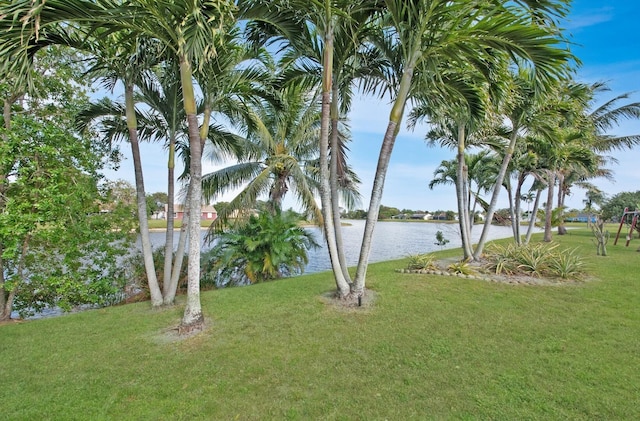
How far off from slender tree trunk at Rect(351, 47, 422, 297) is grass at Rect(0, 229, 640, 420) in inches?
32.3

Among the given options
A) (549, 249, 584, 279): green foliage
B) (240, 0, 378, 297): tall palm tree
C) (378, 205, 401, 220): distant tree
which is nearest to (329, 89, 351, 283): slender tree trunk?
(240, 0, 378, 297): tall palm tree

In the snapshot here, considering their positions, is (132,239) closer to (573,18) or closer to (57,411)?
(57,411)

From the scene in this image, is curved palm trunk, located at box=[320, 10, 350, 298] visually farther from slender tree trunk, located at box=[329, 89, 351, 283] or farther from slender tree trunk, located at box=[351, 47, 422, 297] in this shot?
slender tree trunk, located at box=[351, 47, 422, 297]

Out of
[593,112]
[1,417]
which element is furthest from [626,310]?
[593,112]

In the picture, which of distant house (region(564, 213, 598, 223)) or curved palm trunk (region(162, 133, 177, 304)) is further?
distant house (region(564, 213, 598, 223))

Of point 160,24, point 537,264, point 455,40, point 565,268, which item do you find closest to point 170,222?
point 160,24

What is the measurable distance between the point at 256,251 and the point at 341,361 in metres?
6.42

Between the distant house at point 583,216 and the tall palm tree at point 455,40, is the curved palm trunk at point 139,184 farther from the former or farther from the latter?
the distant house at point 583,216

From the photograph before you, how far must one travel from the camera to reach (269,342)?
13.6 ft

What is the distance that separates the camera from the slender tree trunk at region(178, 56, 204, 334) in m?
4.54

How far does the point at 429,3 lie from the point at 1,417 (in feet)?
22.7

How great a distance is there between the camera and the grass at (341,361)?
2.76 m

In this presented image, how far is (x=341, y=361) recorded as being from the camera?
11.9 feet

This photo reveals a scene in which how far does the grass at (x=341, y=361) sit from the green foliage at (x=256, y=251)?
348cm
